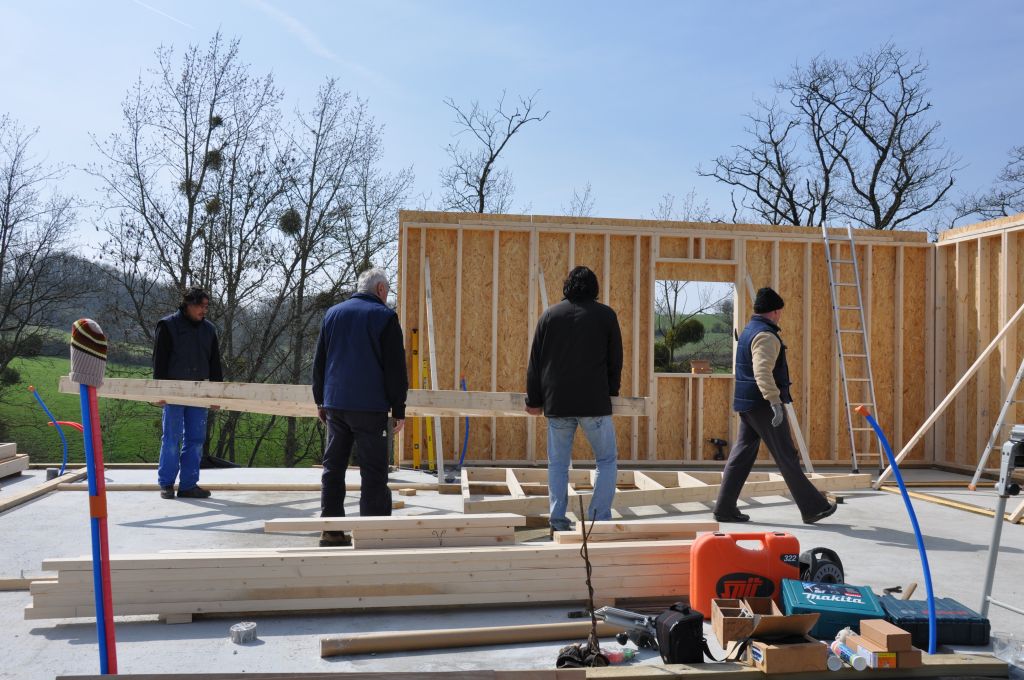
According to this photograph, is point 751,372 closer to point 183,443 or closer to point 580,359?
point 580,359

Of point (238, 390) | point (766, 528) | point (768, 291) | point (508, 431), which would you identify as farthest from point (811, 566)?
point (508, 431)

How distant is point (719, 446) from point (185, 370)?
6.37 metres

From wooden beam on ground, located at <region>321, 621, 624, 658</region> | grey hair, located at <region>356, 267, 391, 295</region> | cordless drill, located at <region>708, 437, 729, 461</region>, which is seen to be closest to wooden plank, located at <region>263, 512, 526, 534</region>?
wooden beam on ground, located at <region>321, 621, 624, 658</region>

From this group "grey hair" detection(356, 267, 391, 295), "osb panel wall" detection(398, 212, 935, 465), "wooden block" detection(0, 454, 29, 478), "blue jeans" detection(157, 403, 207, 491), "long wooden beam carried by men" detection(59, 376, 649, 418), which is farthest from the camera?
"osb panel wall" detection(398, 212, 935, 465)

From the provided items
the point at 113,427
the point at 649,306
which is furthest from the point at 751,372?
the point at 113,427

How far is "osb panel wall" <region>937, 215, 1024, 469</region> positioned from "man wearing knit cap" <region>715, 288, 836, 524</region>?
4.65m

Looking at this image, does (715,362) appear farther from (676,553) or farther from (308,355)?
(676,553)

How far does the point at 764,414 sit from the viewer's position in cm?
546

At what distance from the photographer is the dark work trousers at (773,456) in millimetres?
5383

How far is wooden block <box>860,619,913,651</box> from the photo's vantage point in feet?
9.00

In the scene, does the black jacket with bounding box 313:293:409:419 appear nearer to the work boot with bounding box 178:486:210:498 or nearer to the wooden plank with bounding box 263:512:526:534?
the wooden plank with bounding box 263:512:526:534

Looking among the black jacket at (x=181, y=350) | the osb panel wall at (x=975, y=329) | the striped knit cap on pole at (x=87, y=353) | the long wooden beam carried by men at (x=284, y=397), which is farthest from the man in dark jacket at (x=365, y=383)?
the osb panel wall at (x=975, y=329)

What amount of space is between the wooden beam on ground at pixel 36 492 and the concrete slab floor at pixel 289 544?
0.08 meters

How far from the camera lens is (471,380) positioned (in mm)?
9273
